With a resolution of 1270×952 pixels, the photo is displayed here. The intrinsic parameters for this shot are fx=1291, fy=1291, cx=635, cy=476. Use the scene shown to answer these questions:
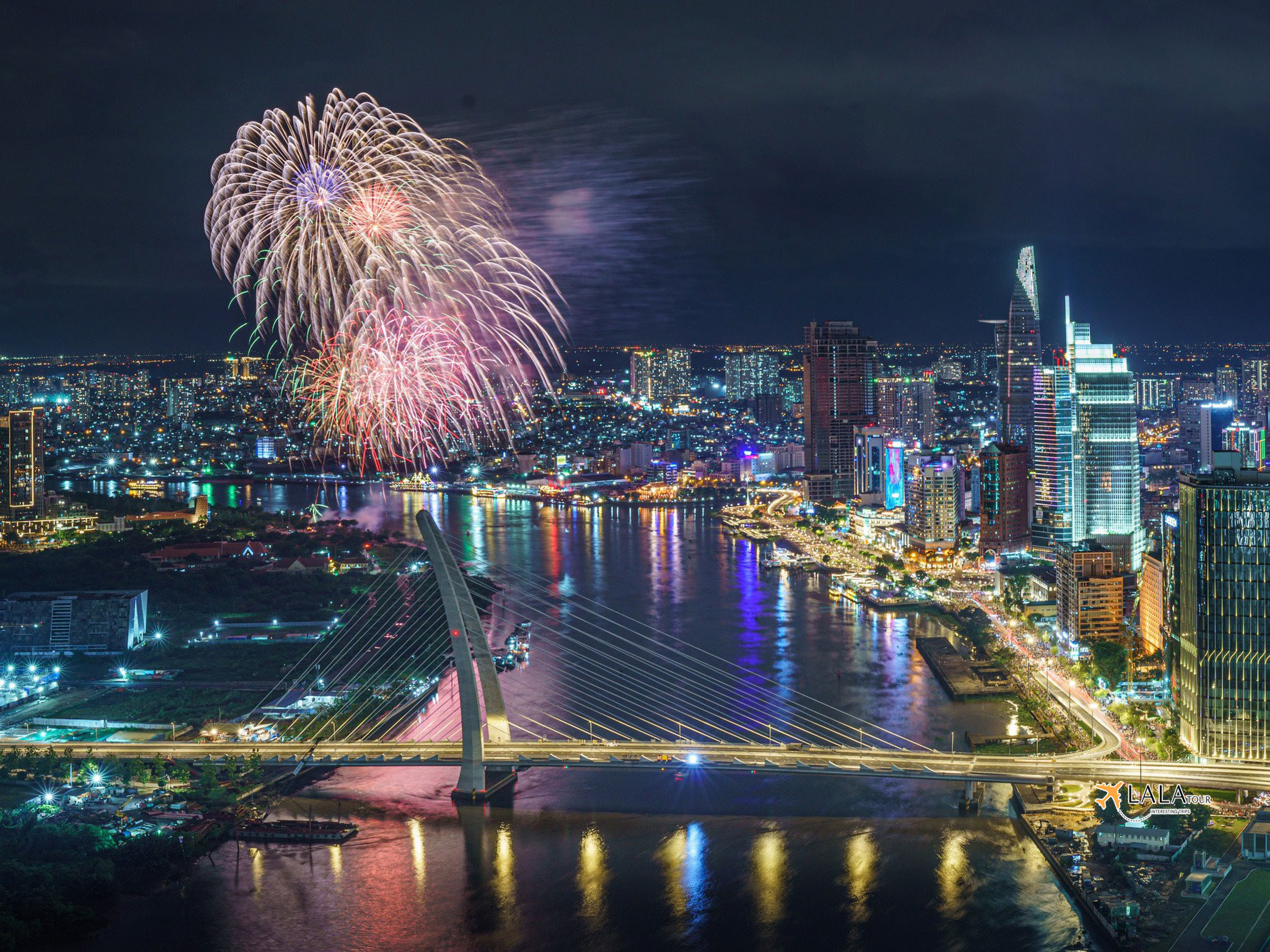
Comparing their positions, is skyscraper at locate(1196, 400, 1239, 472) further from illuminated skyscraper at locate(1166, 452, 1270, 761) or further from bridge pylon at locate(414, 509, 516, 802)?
bridge pylon at locate(414, 509, 516, 802)

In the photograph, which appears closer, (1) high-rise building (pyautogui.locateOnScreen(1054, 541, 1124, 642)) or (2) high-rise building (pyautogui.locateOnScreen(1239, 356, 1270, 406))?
(1) high-rise building (pyautogui.locateOnScreen(1054, 541, 1124, 642))

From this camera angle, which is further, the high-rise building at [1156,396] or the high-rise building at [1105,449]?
the high-rise building at [1156,396]

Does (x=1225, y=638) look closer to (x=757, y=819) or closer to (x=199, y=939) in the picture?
(x=757, y=819)

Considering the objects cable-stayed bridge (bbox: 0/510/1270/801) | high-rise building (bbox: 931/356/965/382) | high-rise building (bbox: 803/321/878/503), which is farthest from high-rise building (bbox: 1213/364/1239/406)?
cable-stayed bridge (bbox: 0/510/1270/801)

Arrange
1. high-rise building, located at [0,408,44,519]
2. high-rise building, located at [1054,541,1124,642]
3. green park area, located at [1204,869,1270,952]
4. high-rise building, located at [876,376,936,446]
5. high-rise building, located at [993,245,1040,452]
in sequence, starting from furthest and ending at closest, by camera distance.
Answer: high-rise building, located at [876,376,936,446] → high-rise building, located at [993,245,1040,452] → high-rise building, located at [0,408,44,519] → high-rise building, located at [1054,541,1124,642] → green park area, located at [1204,869,1270,952]

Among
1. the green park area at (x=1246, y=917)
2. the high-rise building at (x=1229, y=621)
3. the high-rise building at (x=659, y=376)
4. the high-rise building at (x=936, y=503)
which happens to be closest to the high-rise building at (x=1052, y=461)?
the high-rise building at (x=936, y=503)

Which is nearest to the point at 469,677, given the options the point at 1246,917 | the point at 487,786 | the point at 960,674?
the point at 487,786

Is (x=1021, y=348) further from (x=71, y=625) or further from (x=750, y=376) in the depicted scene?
(x=71, y=625)

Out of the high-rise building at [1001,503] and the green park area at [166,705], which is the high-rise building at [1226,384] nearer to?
the high-rise building at [1001,503]
